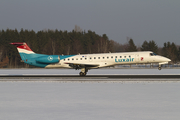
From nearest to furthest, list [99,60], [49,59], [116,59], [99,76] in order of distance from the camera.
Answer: [99,76] < [116,59] < [99,60] < [49,59]

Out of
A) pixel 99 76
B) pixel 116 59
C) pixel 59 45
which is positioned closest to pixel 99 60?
pixel 116 59

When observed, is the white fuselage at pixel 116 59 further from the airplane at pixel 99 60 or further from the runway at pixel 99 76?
the runway at pixel 99 76

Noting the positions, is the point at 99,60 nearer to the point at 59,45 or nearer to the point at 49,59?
the point at 49,59

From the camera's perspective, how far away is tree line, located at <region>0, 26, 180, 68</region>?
86.4 meters

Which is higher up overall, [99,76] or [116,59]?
[116,59]

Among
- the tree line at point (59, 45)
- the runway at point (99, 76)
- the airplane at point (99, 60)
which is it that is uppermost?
the tree line at point (59, 45)

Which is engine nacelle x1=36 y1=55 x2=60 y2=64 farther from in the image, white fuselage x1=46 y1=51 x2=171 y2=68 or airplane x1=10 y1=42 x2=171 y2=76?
white fuselage x1=46 y1=51 x2=171 y2=68

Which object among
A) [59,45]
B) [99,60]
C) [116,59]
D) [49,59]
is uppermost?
[59,45]

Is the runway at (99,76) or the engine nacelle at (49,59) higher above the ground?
the engine nacelle at (49,59)

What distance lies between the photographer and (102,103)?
35.2ft

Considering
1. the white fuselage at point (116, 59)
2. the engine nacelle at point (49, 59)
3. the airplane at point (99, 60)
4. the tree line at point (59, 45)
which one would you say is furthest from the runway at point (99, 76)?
the tree line at point (59, 45)

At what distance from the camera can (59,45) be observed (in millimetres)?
106375

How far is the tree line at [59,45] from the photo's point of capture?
86375 millimetres

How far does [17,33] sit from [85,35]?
34356 mm
